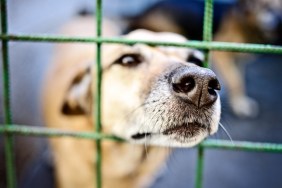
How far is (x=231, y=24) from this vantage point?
4172mm

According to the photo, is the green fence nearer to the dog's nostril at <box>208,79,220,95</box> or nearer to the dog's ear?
the dog's nostril at <box>208,79,220,95</box>

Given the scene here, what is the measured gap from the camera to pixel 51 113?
239 centimetres

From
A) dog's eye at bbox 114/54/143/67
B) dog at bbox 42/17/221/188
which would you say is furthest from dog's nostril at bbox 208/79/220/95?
dog's eye at bbox 114/54/143/67

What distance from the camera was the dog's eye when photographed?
5.45 feet

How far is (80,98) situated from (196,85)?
93 cm

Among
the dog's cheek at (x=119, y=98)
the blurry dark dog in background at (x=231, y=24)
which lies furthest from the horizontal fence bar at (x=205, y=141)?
the blurry dark dog in background at (x=231, y=24)

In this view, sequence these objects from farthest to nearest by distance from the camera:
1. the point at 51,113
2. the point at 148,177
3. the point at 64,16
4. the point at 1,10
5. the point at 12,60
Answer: the point at 64,16, the point at 12,60, the point at 51,113, the point at 148,177, the point at 1,10

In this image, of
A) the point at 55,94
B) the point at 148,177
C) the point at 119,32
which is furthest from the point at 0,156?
the point at 119,32

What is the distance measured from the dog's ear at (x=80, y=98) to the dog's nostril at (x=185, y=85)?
81cm

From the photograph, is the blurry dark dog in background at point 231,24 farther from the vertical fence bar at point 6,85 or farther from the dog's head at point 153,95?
the vertical fence bar at point 6,85

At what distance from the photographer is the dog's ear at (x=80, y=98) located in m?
1.91

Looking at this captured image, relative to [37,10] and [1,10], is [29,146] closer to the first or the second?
[1,10]

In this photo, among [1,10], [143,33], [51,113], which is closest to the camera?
[1,10]

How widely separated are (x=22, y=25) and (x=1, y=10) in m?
3.28
